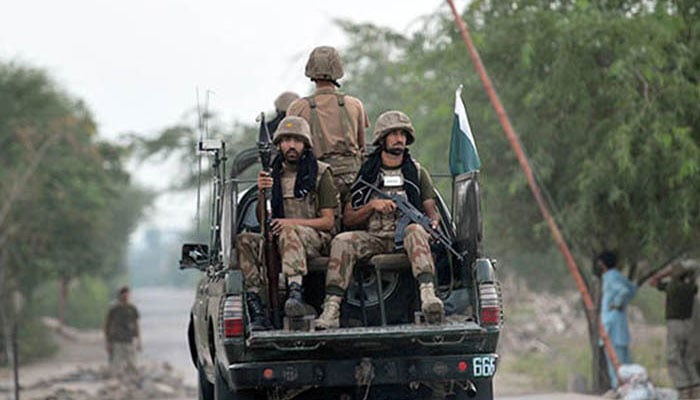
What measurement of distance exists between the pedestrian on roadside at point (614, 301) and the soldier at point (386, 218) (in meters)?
8.42

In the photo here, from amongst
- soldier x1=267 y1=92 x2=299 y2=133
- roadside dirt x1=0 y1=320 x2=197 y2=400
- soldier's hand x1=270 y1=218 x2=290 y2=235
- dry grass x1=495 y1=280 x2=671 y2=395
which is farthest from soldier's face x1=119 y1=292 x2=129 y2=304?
soldier's hand x1=270 y1=218 x2=290 y2=235

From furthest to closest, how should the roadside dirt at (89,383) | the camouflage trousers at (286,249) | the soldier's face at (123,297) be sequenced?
the roadside dirt at (89,383), the soldier's face at (123,297), the camouflage trousers at (286,249)

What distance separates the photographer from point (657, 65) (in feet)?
61.8

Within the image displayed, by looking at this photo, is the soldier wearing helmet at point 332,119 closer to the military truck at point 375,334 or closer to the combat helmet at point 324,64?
the combat helmet at point 324,64

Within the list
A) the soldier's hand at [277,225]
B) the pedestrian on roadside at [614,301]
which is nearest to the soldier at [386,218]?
the soldier's hand at [277,225]

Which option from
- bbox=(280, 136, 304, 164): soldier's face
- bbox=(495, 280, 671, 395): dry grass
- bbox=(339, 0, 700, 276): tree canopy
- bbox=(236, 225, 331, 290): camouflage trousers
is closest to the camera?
bbox=(236, 225, 331, 290): camouflage trousers

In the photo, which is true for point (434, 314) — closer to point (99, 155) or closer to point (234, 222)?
point (234, 222)

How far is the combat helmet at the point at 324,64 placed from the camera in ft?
39.3

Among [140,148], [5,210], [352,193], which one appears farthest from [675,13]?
[140,148]

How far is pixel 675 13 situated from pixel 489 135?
10.2ft

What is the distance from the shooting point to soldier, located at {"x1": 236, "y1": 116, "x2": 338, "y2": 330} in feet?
35.3

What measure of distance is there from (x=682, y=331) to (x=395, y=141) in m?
8.06

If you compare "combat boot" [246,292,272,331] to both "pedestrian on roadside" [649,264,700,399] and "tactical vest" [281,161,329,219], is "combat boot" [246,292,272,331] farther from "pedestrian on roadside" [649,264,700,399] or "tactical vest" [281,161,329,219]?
"pedestrian on roadside" [649,264,700,399]

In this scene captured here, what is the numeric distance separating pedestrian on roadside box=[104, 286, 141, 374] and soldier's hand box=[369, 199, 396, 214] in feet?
52.8
